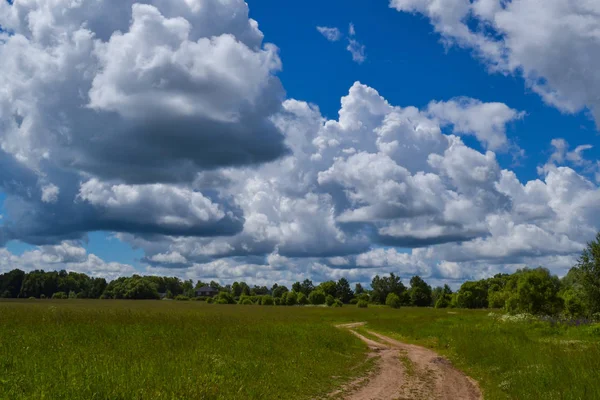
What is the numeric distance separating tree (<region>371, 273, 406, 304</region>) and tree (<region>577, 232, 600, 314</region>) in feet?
472

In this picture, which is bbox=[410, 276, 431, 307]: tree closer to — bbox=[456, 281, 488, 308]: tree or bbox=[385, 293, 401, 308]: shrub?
bbox=[456, 281, 488, 308]: tree

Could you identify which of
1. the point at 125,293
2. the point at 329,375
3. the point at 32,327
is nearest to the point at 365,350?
the point at 329,375

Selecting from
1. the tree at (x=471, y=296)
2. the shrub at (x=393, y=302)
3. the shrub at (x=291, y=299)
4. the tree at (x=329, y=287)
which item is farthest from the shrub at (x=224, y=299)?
the tree at (x=471, y=296)

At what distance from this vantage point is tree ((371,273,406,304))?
7490 inches

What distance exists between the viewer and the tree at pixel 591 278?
46.5 metres

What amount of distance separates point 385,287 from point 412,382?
594 ft

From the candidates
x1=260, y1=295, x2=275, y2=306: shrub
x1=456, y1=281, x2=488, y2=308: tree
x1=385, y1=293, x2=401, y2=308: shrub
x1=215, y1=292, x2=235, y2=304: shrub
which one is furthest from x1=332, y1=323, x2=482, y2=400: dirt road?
x1=215, y1=292, x2=235, y2=304: shrub

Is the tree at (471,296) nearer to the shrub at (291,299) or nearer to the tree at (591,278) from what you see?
the shrub at (291,299)

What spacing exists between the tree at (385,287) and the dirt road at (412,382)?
551 feet

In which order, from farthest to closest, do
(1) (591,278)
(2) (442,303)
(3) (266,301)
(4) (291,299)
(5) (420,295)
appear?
(5) (420,295)
(4) (291,299)
(2) (442,303)
(3) (266,301)
(1) (591,278)

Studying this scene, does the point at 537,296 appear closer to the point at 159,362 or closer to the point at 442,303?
the point at 159,362

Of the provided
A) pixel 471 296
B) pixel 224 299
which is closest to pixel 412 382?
pixel 471 296

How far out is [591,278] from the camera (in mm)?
46844

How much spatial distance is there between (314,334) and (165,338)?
11.1 m
